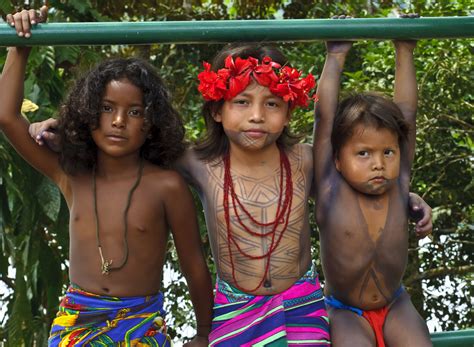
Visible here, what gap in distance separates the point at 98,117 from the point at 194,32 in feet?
1.18

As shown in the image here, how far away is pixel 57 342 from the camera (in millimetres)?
2844

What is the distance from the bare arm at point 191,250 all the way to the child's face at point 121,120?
19cm

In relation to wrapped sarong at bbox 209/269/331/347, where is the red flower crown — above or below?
above

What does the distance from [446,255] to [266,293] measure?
9.15 feet

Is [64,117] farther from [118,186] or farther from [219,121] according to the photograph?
[219,121]

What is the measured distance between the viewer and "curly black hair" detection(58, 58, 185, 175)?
283 centimetres

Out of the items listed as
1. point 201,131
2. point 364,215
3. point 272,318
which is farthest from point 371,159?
point 201,131

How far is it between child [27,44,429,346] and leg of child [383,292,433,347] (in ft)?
0.63

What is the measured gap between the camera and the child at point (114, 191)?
2820 millimetres

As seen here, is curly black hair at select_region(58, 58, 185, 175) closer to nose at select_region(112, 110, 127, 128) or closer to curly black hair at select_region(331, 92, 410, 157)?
nose at select_region(112, 110, 127, 128)

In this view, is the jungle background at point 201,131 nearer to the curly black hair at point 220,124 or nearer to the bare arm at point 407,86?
the curly black hair at point 220,124

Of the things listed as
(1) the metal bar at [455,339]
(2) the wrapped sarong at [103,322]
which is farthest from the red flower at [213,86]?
(1) the metal bar at [455,339]

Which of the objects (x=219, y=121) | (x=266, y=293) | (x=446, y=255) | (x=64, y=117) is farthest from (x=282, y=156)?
(x=446, y=255)

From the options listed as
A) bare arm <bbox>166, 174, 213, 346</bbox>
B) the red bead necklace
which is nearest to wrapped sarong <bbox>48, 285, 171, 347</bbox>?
bare arm <bbox>166, 174, 213, 346</bbox>
